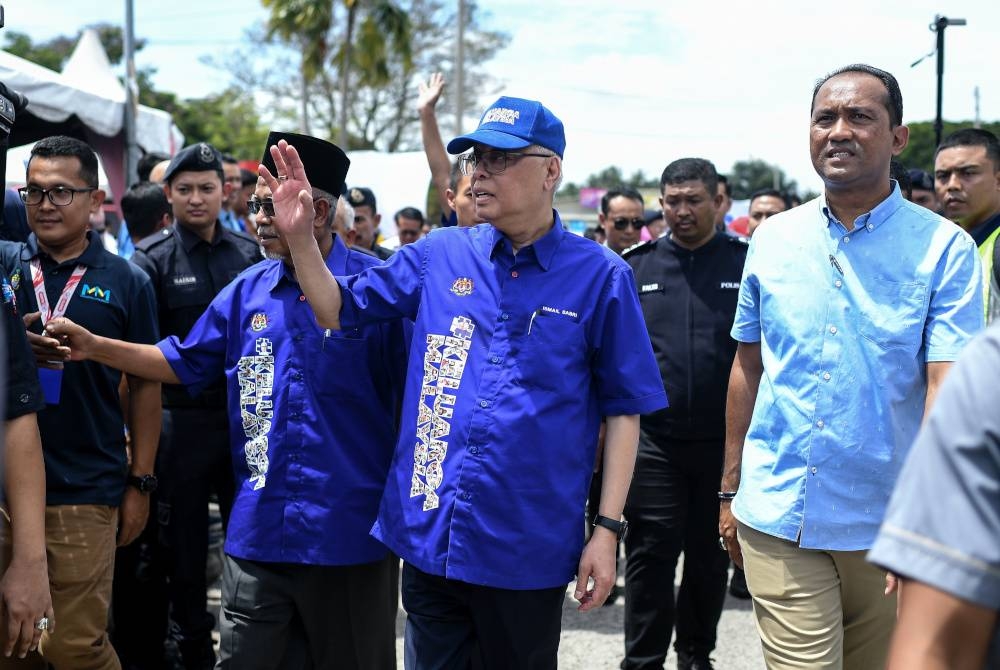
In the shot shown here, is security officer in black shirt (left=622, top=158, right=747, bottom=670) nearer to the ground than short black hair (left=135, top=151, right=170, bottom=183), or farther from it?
nearer to the ground

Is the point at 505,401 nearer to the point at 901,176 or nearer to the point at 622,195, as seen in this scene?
the point at 901,176

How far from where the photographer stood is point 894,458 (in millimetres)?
3086

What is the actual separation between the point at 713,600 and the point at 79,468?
9.98 ft

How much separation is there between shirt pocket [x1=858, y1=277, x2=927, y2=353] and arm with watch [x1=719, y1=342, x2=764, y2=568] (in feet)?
1.67

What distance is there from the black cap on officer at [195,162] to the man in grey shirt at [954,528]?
15.9 ft

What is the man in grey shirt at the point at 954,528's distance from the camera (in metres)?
1.20

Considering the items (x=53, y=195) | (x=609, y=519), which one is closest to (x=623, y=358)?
(x=609, y=519)

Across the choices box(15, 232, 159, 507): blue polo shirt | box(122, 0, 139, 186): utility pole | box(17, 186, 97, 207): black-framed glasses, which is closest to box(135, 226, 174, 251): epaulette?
box(15, 232, 159, 507): blue polo shirt

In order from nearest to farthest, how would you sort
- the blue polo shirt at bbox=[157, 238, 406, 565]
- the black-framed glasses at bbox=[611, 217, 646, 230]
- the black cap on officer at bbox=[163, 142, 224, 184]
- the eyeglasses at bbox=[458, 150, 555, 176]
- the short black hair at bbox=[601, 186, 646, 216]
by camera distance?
the eyeglasses at bbox=[458, 150, 555, 176]
the blue polo shirt at bbox=[157, 238, 406, 565]
the black cap on officer at bbox=[163, 142, 224, 184]
the black-framed glasses at bbox=[611, 217, 646, 230]
the short black hair at bbox=[601, 186, 646, 216]

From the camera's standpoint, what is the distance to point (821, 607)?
317 centimetres

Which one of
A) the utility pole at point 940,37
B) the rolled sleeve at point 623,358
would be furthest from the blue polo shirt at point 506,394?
the utility pole at point 940,37

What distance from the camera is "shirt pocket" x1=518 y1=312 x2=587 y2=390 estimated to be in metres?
3.03

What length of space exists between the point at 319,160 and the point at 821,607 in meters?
2.22

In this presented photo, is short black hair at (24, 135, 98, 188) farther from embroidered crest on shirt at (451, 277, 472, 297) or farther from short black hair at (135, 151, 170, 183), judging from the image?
short black hair at (135, 151, 170, 183)
